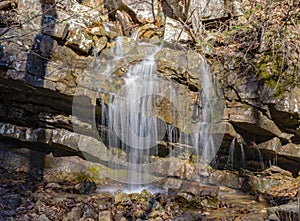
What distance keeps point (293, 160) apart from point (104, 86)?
358 centimetres

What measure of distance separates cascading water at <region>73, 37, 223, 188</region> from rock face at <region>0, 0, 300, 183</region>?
0.08 metres

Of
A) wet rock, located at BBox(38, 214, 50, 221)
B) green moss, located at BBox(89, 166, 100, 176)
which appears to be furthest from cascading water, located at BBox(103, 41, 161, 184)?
wet rock, located at BBox(38, 214, 50, 221)

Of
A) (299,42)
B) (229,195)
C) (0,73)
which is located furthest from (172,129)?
(0,73)

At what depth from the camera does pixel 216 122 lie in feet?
17.1

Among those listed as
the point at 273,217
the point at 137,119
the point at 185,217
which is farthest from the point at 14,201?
the point at 273,217

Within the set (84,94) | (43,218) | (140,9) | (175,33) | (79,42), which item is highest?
(140,9)

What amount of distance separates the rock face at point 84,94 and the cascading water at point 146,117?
79mm

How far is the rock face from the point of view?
493 cm

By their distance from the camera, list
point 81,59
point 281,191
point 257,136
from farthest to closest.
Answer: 1. point 81,59
2. point 257,136
3. point 281,191

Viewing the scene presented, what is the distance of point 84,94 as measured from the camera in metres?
→ 5.02

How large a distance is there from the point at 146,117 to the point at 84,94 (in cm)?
117

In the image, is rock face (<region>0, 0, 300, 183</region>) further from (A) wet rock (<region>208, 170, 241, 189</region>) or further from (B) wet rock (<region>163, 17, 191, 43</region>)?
(B) wet rock (<region>163, 17, 191, 43</region>)

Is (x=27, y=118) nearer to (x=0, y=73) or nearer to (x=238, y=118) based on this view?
(x=0, y=73)

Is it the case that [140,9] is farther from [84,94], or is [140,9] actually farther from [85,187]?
[85,187]
